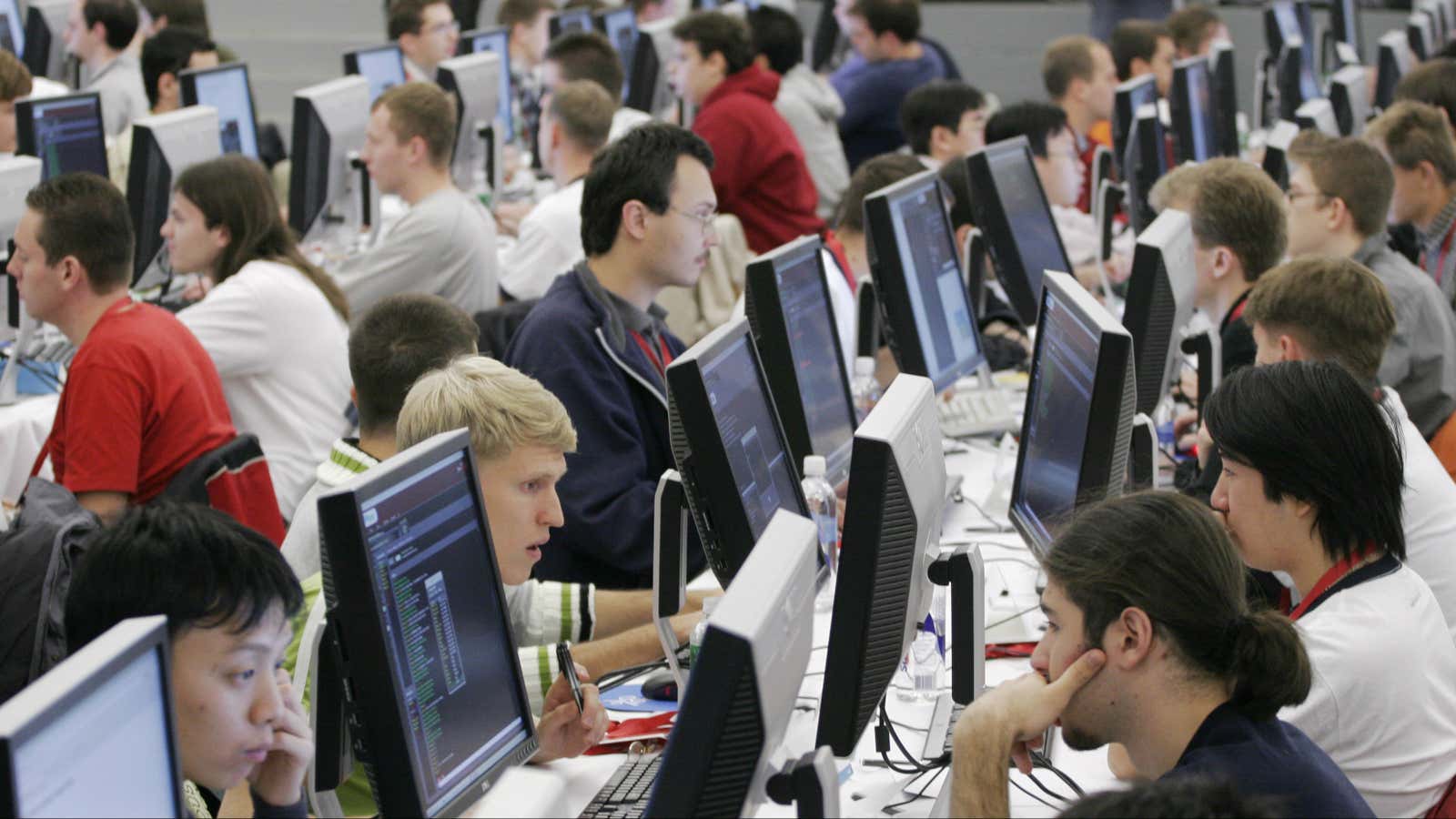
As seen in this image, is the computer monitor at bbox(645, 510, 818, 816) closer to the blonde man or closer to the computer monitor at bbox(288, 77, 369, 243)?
the blonde man

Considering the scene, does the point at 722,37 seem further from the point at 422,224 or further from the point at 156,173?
the point at 156,173

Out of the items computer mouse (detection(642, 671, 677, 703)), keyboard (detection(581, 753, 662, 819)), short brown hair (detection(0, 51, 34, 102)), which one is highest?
short brown hair (detection(0, 51, 34, 102))

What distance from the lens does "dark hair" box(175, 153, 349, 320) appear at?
4352 millimetres

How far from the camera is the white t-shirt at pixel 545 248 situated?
545 centimetres

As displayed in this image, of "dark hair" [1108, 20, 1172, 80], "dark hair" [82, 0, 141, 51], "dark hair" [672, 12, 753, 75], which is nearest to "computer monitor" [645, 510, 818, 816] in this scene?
"dark hair" [672, 12, 753, 75]

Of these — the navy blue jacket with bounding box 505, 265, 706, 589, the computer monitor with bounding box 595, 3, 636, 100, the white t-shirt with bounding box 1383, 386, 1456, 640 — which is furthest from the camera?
the computer monitor with bounding box 595, 3, 636, 100

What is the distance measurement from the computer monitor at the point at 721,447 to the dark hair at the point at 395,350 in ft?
1.88

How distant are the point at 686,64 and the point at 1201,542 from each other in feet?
18.2

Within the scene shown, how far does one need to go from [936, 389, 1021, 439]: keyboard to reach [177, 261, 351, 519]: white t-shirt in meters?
1.52

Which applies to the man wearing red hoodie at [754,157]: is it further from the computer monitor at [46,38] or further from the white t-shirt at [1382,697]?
the white t-shirt at [1382,697]

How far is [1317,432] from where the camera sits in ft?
7.95

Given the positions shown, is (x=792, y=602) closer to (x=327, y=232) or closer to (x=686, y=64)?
(x=327, y=232)

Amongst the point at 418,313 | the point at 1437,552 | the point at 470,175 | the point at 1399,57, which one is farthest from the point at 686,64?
the point at 1437,552

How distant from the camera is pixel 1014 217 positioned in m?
4.46
